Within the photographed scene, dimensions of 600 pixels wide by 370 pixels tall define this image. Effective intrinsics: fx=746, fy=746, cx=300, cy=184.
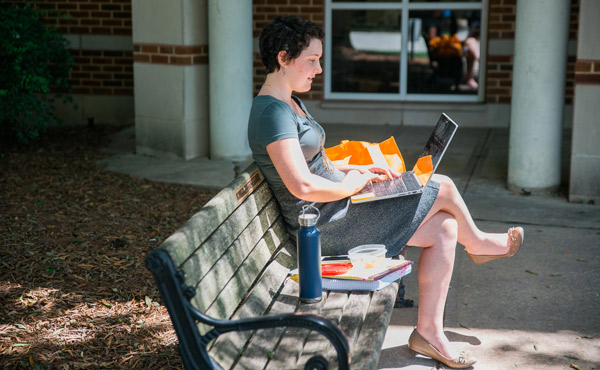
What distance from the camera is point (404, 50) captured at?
33.9ft

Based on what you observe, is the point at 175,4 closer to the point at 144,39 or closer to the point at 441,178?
the point at 144,39

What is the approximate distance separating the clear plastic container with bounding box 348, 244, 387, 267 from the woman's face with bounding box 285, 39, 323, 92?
83 centimetres

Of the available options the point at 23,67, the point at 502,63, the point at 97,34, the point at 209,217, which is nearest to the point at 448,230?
the point at 209,217

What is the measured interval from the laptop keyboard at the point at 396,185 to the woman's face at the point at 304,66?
63 cm

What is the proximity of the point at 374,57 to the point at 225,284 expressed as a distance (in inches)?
316

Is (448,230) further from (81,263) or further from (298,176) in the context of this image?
(81,263)

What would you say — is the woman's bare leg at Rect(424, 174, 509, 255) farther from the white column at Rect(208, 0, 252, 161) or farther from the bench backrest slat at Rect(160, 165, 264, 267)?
the white column at Rect(208, 0, 252, 161)

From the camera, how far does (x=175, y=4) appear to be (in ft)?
26.0

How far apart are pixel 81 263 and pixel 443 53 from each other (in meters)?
6.76

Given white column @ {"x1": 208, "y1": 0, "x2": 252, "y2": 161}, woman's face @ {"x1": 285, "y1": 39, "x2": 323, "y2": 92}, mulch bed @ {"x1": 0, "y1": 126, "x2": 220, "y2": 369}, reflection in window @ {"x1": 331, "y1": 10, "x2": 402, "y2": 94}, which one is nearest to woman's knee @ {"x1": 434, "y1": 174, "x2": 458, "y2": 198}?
woman's face @ {"x1": 285, "y1": 39, "x2": 323, "y2": 92}

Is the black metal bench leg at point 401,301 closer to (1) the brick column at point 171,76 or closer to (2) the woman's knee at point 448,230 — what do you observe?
(2) the woman's knee at point 448,230

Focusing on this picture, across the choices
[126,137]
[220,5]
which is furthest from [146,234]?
[126,137]

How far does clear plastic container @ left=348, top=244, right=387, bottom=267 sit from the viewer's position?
132 inches

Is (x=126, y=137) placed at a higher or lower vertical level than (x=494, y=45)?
lower
